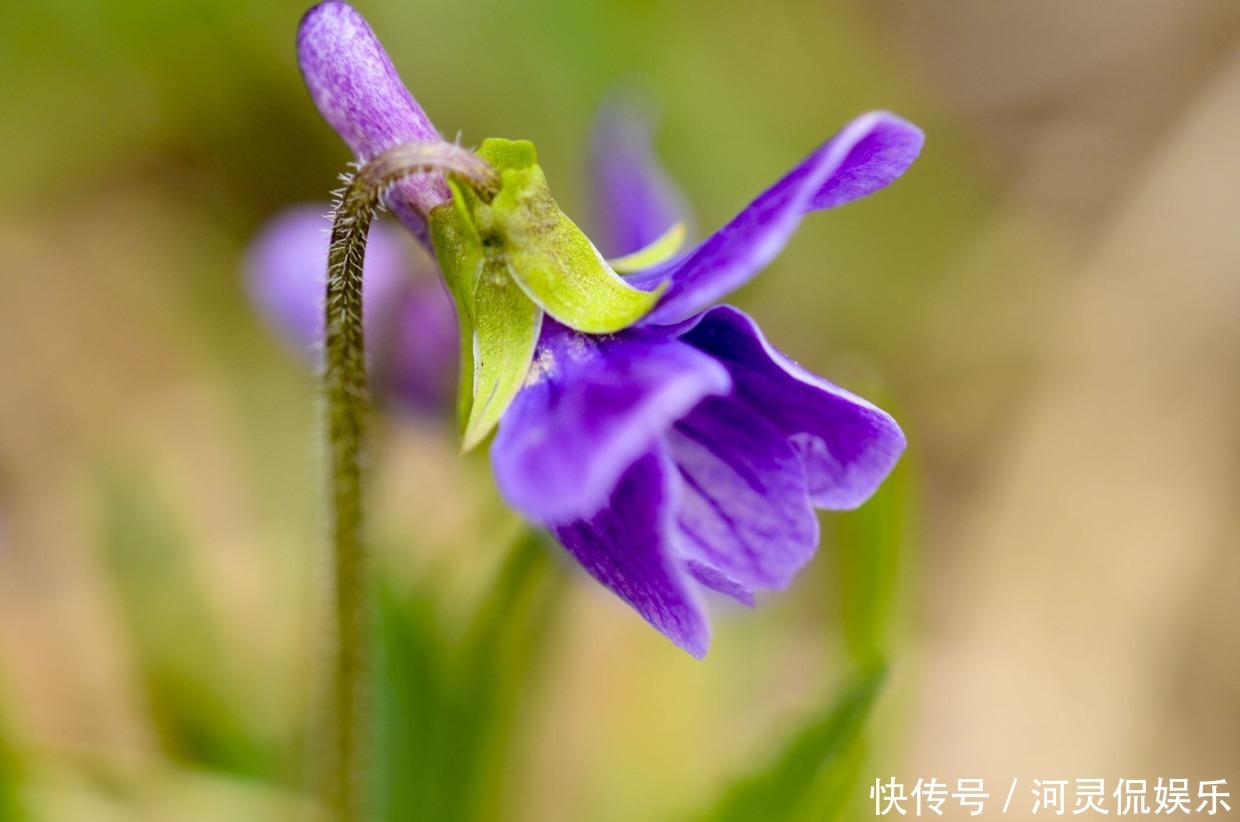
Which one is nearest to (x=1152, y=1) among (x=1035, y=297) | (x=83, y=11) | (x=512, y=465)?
(x=1035, y=297)

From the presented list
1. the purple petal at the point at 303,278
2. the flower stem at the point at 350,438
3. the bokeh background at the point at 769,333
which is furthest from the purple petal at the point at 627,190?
the flower stem at the point at 350,438

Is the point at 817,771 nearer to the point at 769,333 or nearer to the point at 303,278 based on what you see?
the point at 303,278

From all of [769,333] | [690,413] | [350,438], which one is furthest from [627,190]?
[769,333]

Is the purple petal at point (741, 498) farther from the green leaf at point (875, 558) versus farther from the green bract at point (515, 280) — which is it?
the green leaf at point (875, 558)

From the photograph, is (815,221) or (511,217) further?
(815,221)

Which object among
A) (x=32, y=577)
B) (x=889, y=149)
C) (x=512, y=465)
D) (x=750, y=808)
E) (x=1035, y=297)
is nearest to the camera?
(x=512, y=465)

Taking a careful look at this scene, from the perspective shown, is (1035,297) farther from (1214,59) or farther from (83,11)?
(83,11)
